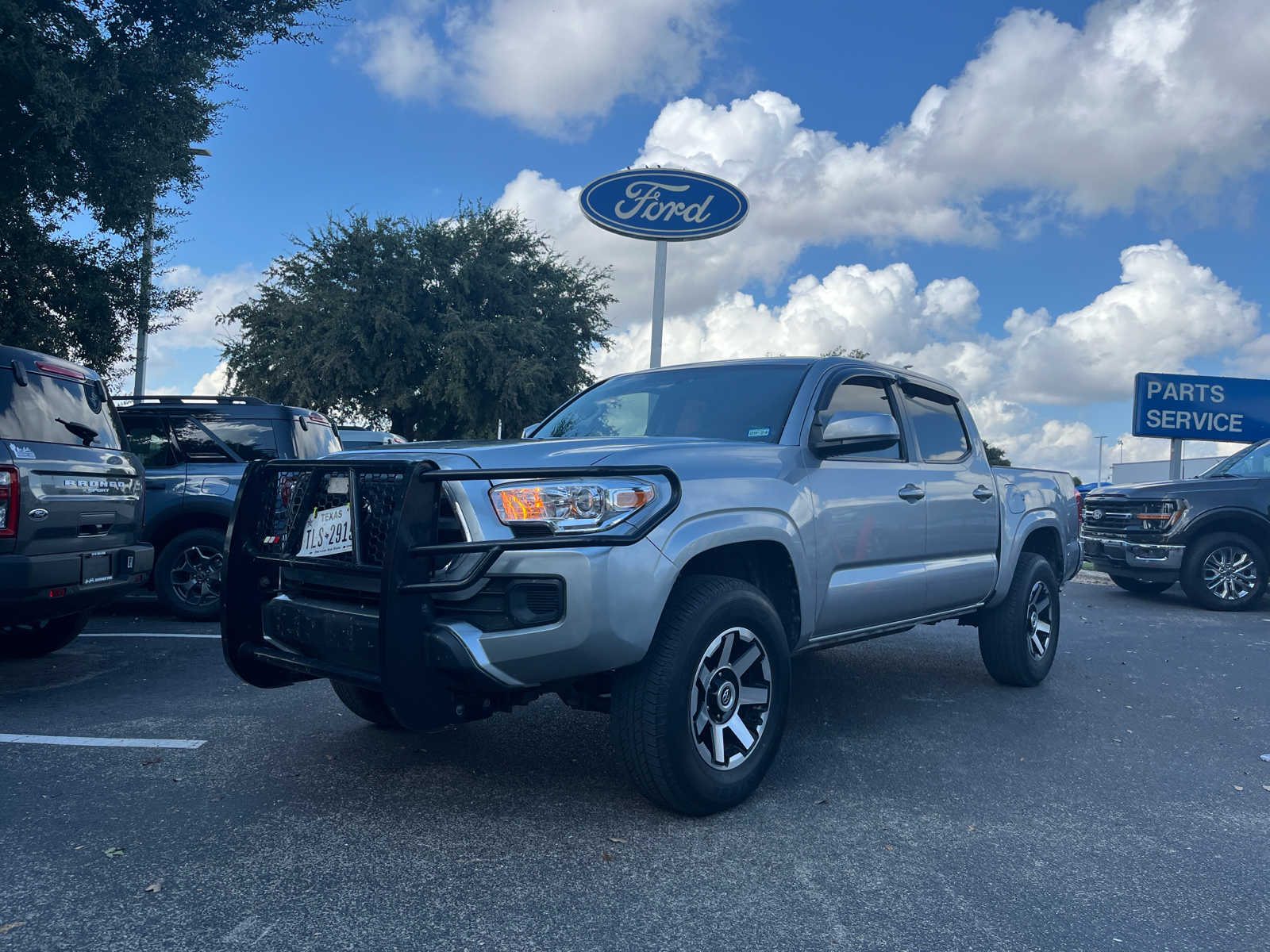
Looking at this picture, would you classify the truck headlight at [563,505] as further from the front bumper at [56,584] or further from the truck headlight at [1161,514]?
the truck headlight at [1161,514]

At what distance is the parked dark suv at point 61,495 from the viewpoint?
5.27m

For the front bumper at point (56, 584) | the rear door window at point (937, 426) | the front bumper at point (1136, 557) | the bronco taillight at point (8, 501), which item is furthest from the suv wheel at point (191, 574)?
Answer: the front bumper at point (1136, 557)

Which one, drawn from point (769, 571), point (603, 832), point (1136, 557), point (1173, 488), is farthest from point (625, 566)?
point (1173, 488)

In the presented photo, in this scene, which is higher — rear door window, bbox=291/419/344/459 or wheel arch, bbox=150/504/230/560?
rear door window, bbox=291/419/344/459

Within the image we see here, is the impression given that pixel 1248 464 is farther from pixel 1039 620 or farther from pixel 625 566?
pixel 625 566

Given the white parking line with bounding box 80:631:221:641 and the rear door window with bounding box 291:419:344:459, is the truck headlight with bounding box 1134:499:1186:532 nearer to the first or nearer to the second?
the rear door window with bounding box 291:419:344:459

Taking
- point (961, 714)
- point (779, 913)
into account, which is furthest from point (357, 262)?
→ point (779, 913)

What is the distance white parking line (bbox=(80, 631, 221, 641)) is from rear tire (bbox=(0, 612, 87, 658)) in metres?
0.83

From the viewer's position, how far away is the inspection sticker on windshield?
3617 mm

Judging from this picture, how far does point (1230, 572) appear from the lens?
10.7 metres

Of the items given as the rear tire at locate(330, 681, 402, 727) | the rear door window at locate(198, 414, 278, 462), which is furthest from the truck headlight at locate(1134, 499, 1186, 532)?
the rear tire at locate(330, 681, 402, 727)

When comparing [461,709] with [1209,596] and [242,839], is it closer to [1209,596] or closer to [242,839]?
[242,839]

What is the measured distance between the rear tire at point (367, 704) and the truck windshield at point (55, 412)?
232 cm

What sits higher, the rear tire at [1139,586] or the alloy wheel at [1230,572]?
the alloy wheel at [1230,572]
